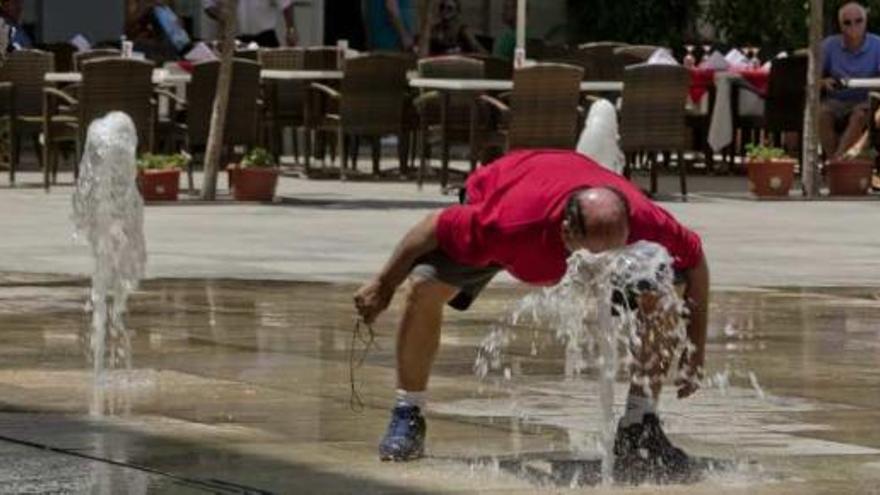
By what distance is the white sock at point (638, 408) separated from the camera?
7.87 metres

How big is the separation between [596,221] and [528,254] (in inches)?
11.7

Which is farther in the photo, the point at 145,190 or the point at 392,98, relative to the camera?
the point at 392,98

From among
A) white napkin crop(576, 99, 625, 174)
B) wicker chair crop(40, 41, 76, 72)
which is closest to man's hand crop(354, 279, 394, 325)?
white napkin crop(576, 99, 625, 174)

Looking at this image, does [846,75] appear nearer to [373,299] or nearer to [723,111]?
[723,111]

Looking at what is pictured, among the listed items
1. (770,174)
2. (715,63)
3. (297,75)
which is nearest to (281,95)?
(297,75)

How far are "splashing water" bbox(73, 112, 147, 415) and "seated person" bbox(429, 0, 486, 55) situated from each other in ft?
57.9

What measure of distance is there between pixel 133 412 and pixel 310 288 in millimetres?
4630

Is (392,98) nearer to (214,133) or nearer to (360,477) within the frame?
(214,133)

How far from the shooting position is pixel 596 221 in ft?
24.1

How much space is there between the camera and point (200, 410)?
29.8 feet

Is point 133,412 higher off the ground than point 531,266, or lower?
lower

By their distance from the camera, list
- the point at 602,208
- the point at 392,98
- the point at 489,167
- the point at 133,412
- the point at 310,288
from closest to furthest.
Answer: the point at 602,208 < the point at 489,167 < the point at 133,412 < the point at 310,288 < the point at 392,98

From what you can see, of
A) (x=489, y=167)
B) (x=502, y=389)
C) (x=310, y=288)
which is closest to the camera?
(x=489, y=167)

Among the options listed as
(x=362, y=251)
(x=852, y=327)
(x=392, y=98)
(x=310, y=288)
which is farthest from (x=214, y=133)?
(x=852, y=327)
